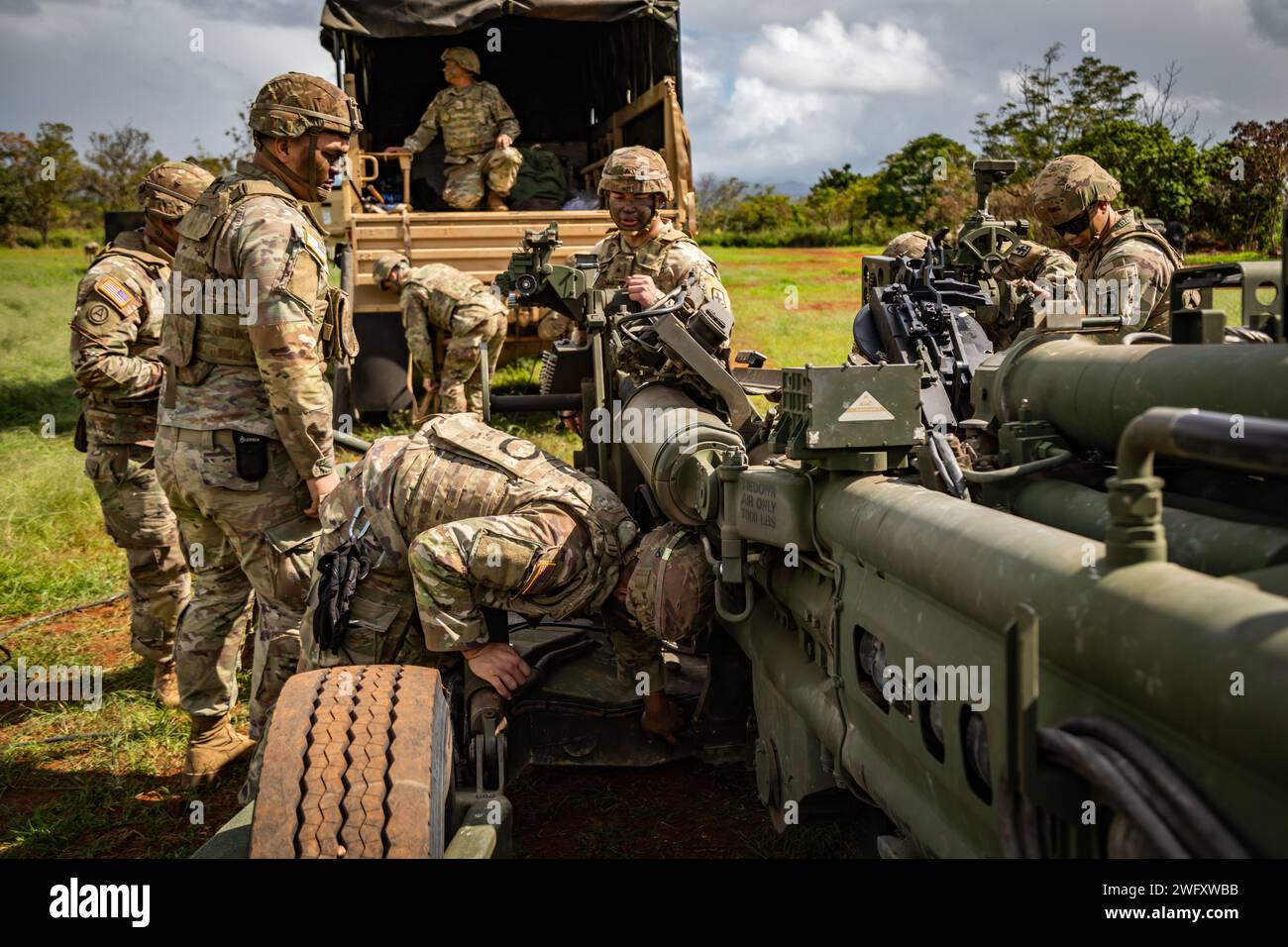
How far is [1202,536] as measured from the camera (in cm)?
215

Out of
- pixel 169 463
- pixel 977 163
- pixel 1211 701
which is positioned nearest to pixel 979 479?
pixel 1211 701

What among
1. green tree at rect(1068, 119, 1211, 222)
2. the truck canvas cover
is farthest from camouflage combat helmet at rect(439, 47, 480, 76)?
green tree at rect(1068, 119, 1211, 222)

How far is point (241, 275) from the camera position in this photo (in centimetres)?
433

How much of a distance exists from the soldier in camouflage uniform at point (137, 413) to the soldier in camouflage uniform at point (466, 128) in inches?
213

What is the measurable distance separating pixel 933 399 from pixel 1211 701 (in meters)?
2.23

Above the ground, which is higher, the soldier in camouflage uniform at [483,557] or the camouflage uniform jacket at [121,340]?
the camouflage uniform jacket at [121,340]

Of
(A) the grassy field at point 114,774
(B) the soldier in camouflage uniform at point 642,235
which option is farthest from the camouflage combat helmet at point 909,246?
(A) the grassy field at point 114,774

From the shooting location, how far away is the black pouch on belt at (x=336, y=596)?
154 inches

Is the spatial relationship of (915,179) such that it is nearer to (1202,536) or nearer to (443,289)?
(443,289)

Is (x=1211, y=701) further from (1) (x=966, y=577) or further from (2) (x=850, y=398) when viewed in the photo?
(2) (x=850, y=398)

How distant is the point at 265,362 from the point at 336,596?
3.09ft

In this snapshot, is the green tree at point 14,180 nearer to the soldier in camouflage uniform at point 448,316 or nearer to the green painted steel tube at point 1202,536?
the soldier in camouflage uniform at point 448,316

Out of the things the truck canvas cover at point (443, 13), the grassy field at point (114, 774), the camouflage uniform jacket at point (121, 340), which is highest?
the truck canvas cover at point (443, 13)

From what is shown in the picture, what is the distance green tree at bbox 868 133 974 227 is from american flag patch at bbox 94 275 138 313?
24638mm
